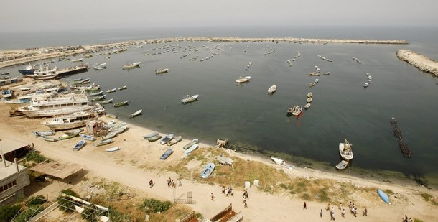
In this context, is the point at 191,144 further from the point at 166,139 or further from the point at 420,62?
the point at 420,62

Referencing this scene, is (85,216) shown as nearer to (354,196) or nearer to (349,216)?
(349,216)

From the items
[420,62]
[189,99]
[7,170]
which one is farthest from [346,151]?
[420,62]

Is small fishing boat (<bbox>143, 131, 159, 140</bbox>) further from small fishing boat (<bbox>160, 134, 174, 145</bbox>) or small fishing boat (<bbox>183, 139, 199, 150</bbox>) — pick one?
small fishing boat (<bbox>183, 139, 199, 150</bbox>)

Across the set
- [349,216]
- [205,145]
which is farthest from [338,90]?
[349,216]

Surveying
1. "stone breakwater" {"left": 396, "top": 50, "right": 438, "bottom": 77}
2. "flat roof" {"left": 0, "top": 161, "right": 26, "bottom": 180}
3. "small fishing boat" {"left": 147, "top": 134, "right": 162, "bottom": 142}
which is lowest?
"small fishing boat" {"left": 147, "top": 134, "right": 162, "bottom": 142}

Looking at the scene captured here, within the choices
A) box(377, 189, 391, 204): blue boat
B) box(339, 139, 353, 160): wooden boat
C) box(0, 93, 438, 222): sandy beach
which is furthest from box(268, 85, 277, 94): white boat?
box(377, 189, 391, 204): blue boat

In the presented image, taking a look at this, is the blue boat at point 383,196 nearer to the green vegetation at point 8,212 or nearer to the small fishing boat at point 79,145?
the green vegetation at point 8,212

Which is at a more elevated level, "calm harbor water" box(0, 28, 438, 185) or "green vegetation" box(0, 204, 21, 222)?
"calm harbor water" box(0, 28, 438, 185)
